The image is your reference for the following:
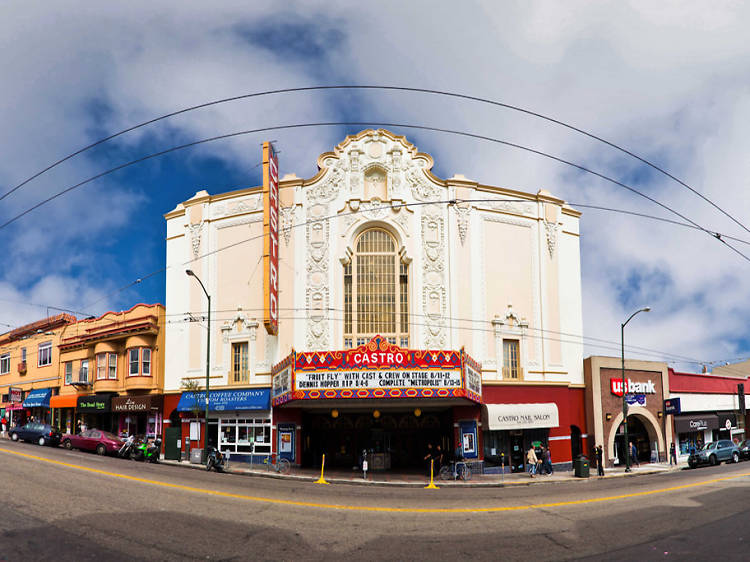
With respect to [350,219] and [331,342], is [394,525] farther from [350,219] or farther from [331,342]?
[350,219]

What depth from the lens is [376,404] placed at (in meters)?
31.3

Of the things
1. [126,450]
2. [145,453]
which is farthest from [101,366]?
[145,453]

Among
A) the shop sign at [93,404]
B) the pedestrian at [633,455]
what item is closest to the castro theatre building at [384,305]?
the pedestrian at [633,455]

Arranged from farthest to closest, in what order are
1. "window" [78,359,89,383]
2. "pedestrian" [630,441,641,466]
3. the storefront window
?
"window" [78,359,89,383] < "pedestrian" [630,441,641,466] < the storefront window

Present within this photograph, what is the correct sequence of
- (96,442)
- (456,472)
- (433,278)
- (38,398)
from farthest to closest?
1. (38,398)
2. (433,278)
3. (96,442)
4. (456,472)

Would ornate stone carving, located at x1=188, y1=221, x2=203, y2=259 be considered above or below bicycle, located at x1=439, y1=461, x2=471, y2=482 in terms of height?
above

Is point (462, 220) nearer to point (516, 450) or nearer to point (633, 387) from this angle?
point (516, 450)

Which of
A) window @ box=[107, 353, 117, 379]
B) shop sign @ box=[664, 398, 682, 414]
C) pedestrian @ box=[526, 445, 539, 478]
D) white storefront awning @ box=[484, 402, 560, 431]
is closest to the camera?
pedestrian @ box=[526, 445, 539, 478]

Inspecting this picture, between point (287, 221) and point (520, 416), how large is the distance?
57.8 ft

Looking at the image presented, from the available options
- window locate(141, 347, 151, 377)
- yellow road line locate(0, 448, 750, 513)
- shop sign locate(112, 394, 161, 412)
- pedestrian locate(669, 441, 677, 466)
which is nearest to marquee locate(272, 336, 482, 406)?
yellow road line locate(0, 448, 750, 513)

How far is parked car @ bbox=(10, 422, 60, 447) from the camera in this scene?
3628 centimetres

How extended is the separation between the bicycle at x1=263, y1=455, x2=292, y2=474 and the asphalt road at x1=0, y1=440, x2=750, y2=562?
677 centimetres

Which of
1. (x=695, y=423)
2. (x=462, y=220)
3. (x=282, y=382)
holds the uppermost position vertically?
(x=462, y=220)

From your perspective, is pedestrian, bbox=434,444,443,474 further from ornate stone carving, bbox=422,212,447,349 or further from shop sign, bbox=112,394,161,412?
shop sign, bbox=112,394,161,412
